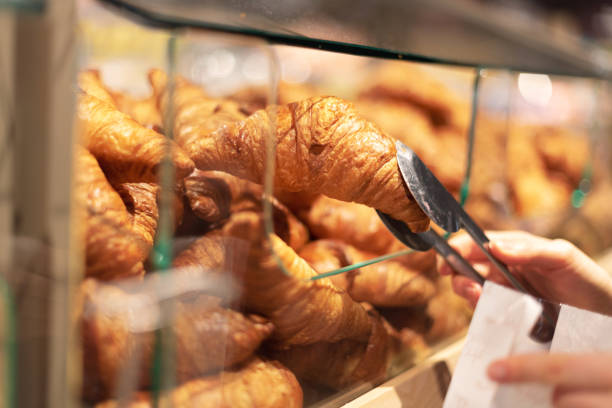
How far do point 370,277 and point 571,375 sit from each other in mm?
220

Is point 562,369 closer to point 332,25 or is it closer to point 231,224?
point 231,224

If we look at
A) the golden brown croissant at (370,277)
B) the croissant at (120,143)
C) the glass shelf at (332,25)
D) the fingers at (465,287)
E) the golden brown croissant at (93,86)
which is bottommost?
the fingers at (465,287)

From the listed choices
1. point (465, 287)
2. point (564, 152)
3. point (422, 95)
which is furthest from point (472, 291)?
point (564, 152)

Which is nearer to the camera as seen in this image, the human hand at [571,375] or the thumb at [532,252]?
the human hand at [571,375]

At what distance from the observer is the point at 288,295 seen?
46 centimetres

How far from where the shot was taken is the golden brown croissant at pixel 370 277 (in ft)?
1.70

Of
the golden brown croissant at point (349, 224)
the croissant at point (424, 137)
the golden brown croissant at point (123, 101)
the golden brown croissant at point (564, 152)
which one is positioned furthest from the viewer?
the golden brown croissant at point (564, 152)

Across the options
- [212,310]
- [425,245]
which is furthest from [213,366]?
[425,245]

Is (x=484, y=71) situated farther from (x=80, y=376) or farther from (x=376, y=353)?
(x=80, y=376)

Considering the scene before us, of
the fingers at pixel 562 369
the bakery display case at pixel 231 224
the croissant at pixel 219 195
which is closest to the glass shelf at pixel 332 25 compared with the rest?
the bakery display case at pixel 231 224

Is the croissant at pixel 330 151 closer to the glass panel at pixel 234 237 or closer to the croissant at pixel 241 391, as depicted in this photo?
the glass panel at pixel 234 237

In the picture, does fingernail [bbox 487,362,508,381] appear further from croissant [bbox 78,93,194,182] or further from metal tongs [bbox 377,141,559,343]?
croissant [bbox 78,93,194,182]

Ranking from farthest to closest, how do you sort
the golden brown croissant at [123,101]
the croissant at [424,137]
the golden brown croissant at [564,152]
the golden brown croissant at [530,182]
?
the golden brown croissant at [564,152] < the golden brown croissant at [530,182] < the croissant at [424,137] < the golden brown croissant at [123,101]

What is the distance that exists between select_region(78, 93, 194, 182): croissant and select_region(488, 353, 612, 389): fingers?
0.95 feet
